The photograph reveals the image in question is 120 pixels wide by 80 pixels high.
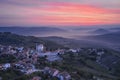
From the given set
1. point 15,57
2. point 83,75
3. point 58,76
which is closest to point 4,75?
point 58,76

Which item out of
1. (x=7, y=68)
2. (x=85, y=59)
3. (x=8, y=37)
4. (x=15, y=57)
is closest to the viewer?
(x=7, y=68)

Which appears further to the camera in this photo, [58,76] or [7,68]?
[7,68]

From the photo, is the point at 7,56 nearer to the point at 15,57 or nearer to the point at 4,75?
the point at 15,57

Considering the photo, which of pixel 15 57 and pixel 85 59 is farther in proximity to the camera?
pixel 85 59

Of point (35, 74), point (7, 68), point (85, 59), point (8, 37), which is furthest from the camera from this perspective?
point (8, 37)

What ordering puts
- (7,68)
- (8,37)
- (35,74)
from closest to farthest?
(35,74), (7,68), (8,37)

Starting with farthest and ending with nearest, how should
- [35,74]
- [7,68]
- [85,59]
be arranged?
[85,59] < [7,68] < [35,74]

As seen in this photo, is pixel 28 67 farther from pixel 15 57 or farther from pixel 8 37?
pixel 8 37

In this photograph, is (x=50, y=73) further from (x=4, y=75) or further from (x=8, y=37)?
(x=8, y=37)

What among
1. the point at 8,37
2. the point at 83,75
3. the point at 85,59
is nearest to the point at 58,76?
the point at 83,75
